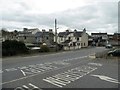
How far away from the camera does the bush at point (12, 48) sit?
3881cm

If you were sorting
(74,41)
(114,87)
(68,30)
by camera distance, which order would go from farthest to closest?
(68,30) → (74,41) → (114,87)

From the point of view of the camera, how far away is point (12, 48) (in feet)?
133

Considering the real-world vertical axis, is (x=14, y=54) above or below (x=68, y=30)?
below

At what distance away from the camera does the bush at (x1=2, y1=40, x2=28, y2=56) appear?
1528 inches

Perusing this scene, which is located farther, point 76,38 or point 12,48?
point 76,38

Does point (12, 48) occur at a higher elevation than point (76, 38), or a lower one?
lower

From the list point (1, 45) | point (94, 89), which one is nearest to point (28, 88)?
point (94, 89)

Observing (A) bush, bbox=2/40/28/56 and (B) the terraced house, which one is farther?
(B) the terraced house

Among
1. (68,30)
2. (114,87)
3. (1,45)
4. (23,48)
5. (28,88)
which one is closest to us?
(28,88)

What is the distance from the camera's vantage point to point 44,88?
12.5 metres

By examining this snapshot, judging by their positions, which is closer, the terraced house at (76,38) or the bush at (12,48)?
the bush at (12,48)

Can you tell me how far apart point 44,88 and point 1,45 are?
2857 cm

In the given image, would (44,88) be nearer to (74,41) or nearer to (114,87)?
(114,87)

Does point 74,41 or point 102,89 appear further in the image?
point 74,41
